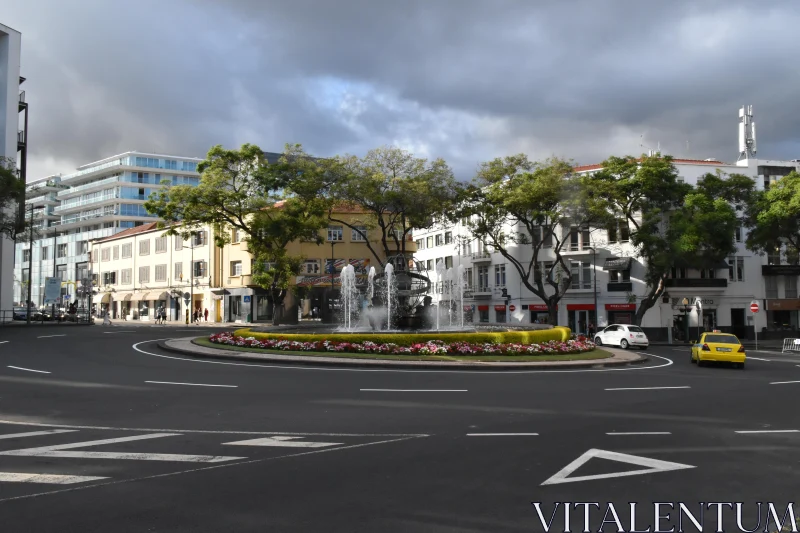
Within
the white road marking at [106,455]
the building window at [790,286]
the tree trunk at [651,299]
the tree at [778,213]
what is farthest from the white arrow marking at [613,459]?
the building window at [790,286]

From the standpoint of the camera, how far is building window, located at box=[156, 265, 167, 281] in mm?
74250

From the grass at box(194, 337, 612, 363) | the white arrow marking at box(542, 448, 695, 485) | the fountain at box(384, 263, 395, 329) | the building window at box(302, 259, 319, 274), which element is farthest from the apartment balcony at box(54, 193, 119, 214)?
the white arrow marking at box(542, 448, 695, 485)

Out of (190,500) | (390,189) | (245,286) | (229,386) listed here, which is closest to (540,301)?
(390,189)

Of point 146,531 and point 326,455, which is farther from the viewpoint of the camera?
point 326,455

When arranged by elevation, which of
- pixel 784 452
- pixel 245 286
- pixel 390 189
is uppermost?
pixel 390 189

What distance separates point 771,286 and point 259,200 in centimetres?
4169

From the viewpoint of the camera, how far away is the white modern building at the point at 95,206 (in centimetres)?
9650

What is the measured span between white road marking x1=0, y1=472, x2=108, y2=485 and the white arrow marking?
4.75m

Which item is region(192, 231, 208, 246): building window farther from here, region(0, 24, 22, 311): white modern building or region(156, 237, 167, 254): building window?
region(0, 24, 22, 311): white modern building

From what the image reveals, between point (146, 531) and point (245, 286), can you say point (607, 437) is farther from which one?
point (245, 286)

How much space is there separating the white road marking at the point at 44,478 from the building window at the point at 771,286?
59.1 metres

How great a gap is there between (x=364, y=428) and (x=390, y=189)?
33.8m

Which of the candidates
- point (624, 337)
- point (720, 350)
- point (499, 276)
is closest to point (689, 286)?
point (499, 276)

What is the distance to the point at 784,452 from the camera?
8859mm
